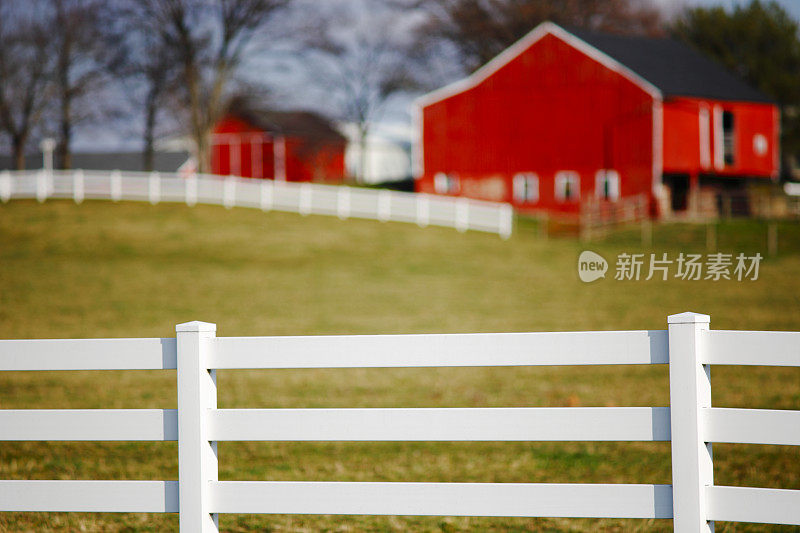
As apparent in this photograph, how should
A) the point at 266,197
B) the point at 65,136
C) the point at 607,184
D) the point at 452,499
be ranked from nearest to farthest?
the point at 452,499, the point at 266,197, the point at 607,184, the point at 65,136

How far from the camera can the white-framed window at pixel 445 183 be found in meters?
44.6

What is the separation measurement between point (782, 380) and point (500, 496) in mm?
Result: 8926

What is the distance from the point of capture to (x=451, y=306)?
2075cm

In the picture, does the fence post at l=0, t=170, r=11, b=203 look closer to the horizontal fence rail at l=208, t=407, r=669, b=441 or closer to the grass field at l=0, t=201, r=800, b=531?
the grass field at l=0, t=201, r=800, b=531

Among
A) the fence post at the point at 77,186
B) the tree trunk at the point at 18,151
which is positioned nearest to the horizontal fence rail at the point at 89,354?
the fence post at the point at 77,186

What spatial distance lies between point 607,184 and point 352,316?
2434 cm

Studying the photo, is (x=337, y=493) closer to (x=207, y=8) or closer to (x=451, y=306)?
(x=451, y=306)

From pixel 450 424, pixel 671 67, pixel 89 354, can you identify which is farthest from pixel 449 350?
pixel 671 67

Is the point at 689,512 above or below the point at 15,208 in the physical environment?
below

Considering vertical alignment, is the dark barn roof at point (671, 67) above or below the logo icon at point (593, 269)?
above

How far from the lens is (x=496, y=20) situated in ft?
174

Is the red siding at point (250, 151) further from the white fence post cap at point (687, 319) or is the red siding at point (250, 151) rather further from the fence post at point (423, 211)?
the white fence post cap at point (687, 319)

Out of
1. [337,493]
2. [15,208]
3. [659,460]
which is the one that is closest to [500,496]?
[337,493]

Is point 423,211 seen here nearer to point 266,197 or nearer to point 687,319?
point 266,197
